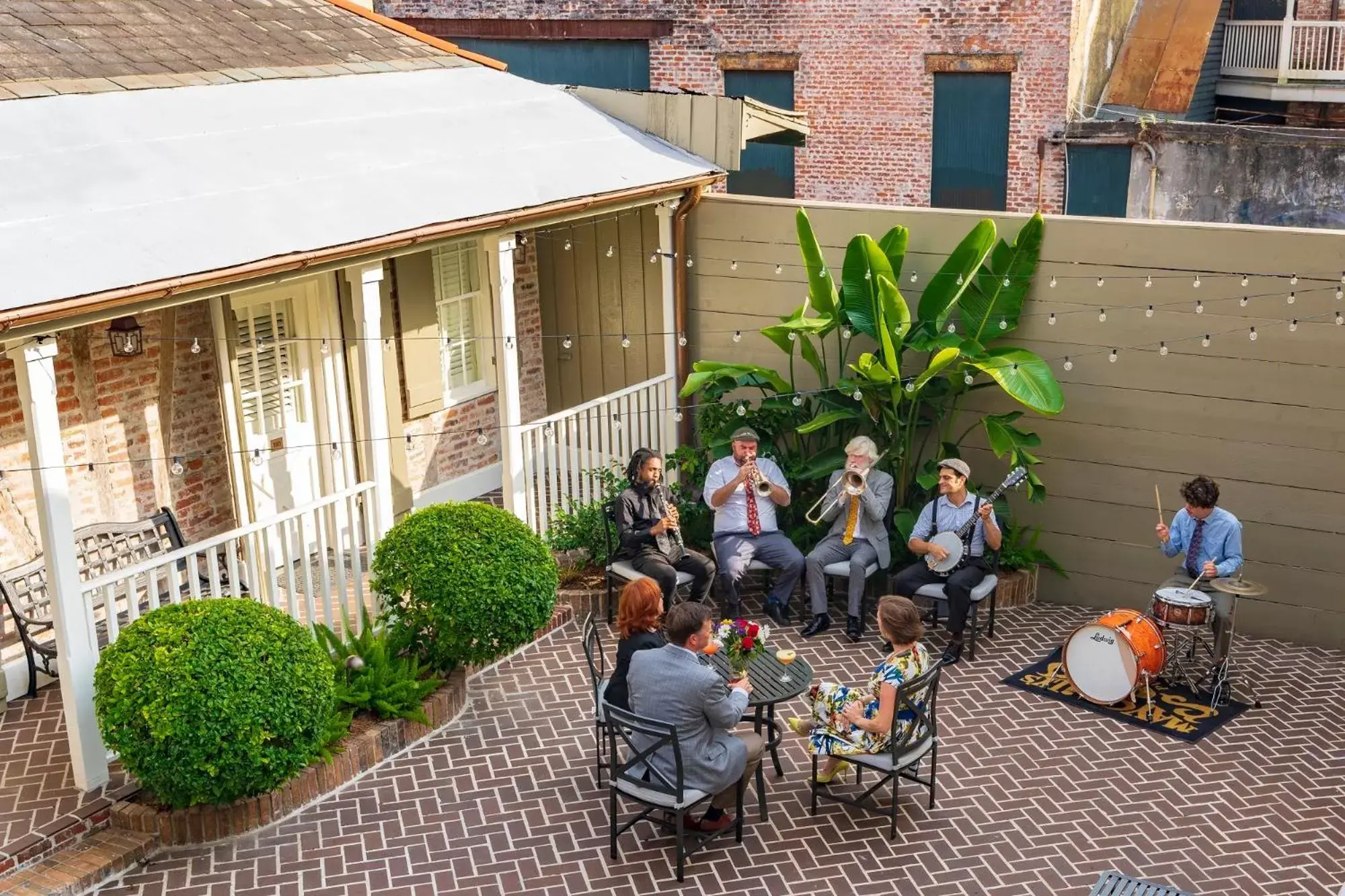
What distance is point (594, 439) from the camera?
11547 mm

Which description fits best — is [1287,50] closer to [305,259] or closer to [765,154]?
[765,154]

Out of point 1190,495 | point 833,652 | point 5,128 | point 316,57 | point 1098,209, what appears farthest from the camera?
point 1098,209

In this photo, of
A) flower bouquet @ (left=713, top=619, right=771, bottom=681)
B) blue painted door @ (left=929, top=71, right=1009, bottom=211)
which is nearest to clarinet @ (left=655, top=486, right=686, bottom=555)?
flower bouquet @ (left=713, top=619, right=771, bottom=681)

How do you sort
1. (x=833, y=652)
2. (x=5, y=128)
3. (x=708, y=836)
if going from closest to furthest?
(x=708, y=836) < (x=5, y=128) < (x=833, y=652)

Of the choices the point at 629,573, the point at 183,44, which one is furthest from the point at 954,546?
the point at 183,44

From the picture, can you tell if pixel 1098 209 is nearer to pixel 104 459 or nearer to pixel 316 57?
pixel 316 57

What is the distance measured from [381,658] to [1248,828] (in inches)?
199

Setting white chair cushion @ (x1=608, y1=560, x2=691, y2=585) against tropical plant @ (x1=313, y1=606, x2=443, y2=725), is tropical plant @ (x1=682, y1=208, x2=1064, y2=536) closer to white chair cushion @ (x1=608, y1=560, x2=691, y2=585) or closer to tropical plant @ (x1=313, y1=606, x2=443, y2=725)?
white chair cushion @ (x1=608, y1=560, x2=691, y2=585)

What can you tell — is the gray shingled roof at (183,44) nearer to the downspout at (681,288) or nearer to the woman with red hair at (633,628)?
the downspout at (681,288)

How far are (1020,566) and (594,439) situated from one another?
341cm

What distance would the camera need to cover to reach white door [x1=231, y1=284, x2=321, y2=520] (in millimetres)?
10820

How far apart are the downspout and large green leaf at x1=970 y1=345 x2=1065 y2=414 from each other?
2.84 m

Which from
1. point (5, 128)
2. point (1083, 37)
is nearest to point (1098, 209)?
point (1083, 37)

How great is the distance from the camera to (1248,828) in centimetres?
800
